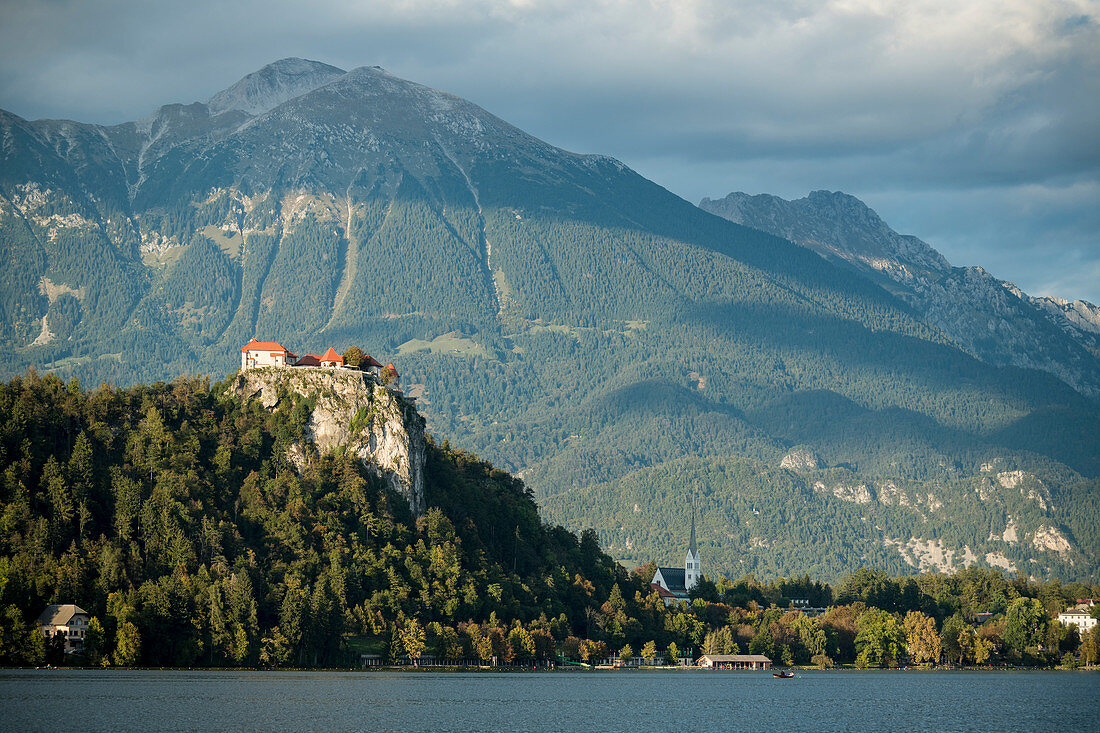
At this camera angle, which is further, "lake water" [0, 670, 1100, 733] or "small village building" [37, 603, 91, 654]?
"small village building" [37, 603, 91, 654]

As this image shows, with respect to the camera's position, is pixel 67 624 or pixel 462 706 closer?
pixel 462 706

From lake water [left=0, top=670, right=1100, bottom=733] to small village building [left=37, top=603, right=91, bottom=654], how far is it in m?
4.56

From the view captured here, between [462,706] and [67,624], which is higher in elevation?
[67,624]

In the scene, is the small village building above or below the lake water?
above

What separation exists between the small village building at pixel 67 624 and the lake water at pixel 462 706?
15.0ft

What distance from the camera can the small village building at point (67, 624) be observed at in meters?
175

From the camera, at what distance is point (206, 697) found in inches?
5896

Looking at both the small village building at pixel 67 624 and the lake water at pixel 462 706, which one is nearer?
the lake water at pixel 462 706

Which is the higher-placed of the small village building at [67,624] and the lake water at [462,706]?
the small village building at [67,624]

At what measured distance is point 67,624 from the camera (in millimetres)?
174875

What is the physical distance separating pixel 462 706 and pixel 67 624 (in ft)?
169

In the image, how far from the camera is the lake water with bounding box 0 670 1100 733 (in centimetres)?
13212

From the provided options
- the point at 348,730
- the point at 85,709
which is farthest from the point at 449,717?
the point at 85,709

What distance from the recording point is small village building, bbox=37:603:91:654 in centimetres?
17475
